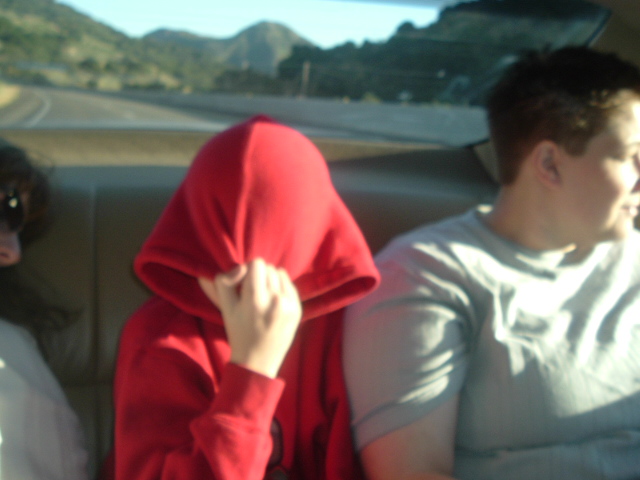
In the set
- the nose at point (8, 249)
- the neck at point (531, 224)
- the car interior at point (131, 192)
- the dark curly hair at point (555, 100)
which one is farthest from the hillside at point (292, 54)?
the nose at point (8, 249)

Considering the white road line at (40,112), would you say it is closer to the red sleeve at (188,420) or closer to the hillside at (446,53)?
the hillside at (446,53)

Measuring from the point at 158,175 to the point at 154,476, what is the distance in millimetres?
1118

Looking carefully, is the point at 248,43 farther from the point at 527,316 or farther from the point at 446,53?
the point at 527,316

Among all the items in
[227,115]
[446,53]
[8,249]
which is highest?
[446,53]

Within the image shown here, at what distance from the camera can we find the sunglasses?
52.4 inches

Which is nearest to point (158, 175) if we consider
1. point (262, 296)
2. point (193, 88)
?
point (193, 88)

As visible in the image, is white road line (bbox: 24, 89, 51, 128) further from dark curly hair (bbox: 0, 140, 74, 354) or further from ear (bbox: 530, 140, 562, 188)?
ear (bbox: 530, 140, 562, 188)

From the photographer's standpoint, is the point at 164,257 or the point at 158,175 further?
the point at 158,175

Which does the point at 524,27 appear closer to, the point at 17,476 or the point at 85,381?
the point at 85,381

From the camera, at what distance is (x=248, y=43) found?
194cm

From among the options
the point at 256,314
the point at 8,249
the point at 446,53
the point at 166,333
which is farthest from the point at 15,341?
the point at 446,53

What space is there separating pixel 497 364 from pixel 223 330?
1.82ft

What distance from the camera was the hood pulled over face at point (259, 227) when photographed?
1.07 metres

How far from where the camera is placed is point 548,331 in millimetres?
1317
